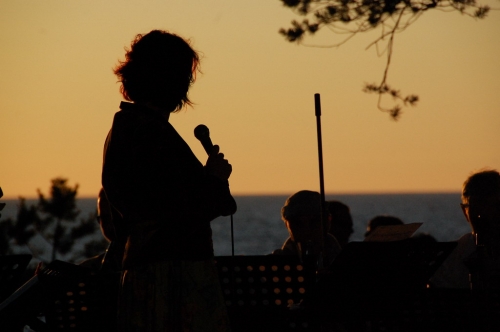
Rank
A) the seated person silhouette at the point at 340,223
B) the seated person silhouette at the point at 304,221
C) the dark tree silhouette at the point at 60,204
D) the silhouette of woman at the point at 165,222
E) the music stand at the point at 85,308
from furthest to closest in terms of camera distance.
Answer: the dark tree silhouette at the point at 60,204 < the seated person silhouette at the point at 340,223 < the seated person silhouette at the point at 304,221 < the music stand at the point at 85,308 < the silhouette of woman at the point at 165,222

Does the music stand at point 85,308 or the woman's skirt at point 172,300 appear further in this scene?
the music stand at point 85,308

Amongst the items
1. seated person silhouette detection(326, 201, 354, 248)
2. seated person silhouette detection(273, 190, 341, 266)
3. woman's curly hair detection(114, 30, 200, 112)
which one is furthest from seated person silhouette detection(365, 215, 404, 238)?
woman's curly hair detection(114, 30, 200, 112)

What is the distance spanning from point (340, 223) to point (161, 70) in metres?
4.95

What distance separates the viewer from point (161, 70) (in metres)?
3.18

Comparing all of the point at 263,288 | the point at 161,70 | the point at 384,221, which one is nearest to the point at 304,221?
the point at 263,288

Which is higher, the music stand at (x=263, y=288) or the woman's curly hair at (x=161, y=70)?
the woman's curly hair at (x=161, y=70)

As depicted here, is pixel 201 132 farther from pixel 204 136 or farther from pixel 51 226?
pixel 51 226

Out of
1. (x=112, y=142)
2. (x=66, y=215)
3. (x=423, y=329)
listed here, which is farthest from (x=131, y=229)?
(x=66, y=215)

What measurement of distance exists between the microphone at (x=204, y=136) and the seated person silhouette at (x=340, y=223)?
4.63m

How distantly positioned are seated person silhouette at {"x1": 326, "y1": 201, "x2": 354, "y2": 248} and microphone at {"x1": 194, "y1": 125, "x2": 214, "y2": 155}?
4.63 meters

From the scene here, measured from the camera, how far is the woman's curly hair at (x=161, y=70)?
317 centimetres

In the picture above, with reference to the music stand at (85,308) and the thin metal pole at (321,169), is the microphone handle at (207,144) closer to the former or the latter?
the music stand at (85,308)

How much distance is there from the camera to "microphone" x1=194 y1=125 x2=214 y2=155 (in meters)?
3.25

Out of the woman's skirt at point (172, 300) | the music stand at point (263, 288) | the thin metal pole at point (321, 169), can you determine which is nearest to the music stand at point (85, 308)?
the music stand at point (263, 288)
